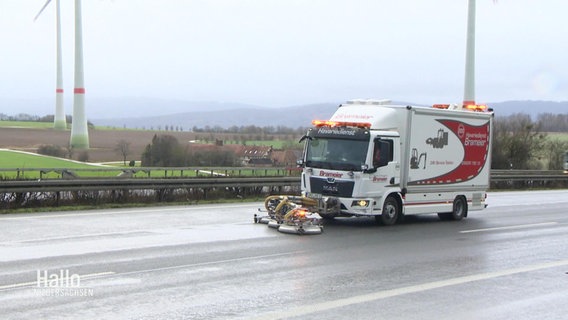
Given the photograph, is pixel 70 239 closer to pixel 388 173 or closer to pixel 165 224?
pixel 165 224

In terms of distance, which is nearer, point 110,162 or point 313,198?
point 313,198

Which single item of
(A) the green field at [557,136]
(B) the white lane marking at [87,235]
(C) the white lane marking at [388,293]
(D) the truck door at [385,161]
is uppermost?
(A) the green field at [557,136]

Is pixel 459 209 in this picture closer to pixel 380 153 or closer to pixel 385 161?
pixel 385 161

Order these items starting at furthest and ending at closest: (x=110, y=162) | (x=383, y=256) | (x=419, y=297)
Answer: (x=110, y=162)
(x=383, y=256)
(x=419, y=297)

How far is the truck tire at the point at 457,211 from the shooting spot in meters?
19.0

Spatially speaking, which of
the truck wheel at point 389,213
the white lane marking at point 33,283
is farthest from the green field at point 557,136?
the white lane marking at point 33,283

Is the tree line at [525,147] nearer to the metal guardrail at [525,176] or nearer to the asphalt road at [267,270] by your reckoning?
the metal guardrail at [525,176]

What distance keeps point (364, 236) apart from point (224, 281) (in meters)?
6.06

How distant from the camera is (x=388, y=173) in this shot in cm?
1662

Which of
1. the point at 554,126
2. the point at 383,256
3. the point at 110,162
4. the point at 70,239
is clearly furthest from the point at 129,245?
the point at 554,126

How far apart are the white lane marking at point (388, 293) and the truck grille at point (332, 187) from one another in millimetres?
5135

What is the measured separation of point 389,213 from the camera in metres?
17.2

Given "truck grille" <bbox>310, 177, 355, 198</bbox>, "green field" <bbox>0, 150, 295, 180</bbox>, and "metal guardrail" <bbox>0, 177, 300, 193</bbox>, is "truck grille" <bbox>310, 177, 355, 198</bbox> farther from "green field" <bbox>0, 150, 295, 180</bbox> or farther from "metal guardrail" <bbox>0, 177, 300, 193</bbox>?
"green field" <bbox>0, 150, 295, 180</bbox>

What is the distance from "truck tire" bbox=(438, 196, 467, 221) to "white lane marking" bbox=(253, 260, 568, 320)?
669 cm
